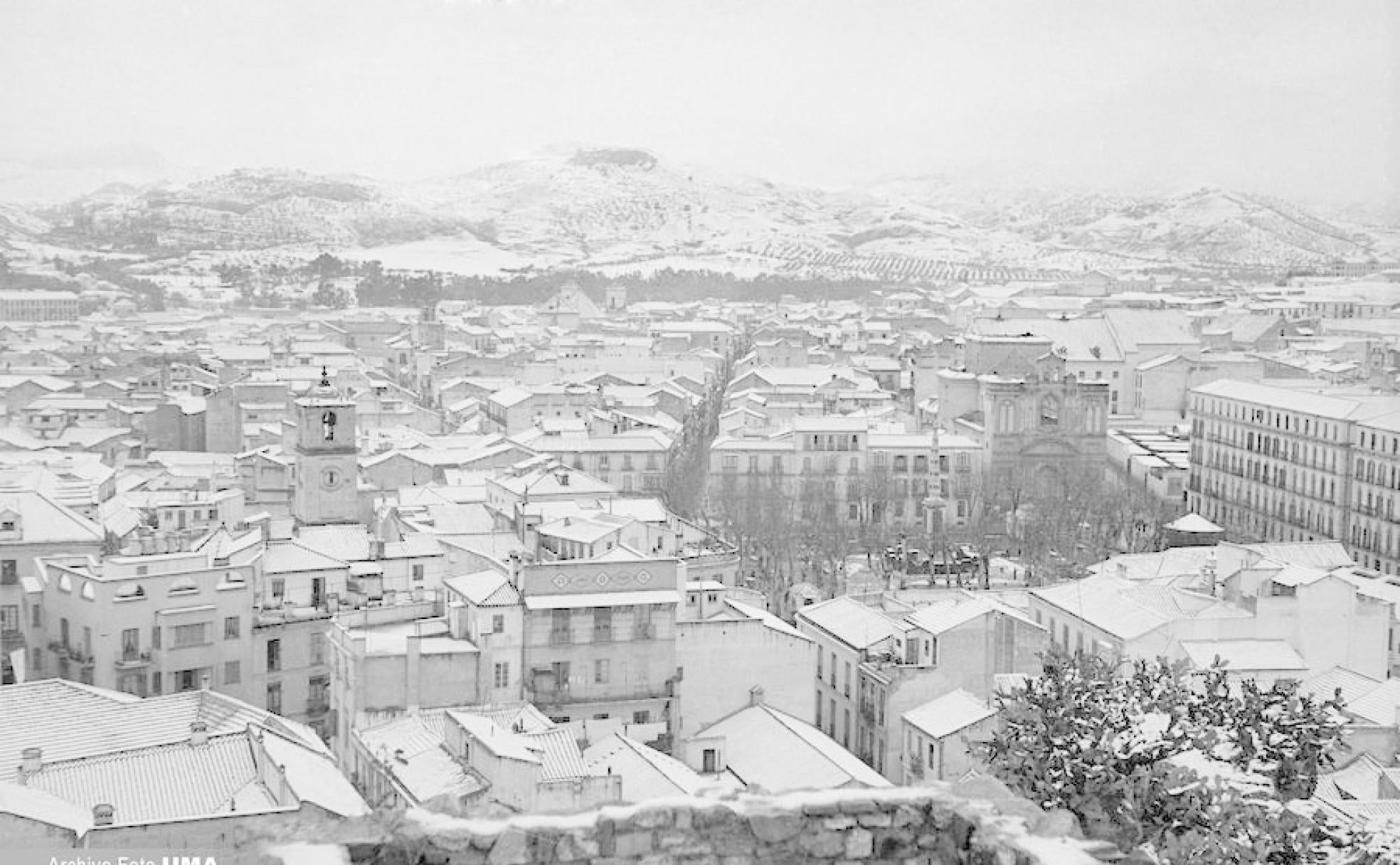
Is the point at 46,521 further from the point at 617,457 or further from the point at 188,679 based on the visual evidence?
the point at 617,457

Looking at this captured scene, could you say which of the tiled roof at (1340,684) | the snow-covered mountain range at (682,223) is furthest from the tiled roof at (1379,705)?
the snow-covered mountain range at (682,223)

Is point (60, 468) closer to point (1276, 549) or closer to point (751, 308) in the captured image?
point (1276, 549)

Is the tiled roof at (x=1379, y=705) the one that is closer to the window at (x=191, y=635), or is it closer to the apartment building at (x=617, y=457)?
the window at (x=191, y=635)

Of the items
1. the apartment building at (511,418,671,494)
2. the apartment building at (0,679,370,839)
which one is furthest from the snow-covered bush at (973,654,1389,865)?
the apartment building at (511,418,671,494)

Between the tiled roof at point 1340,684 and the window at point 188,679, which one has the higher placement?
the tiled roof at point 1340,684

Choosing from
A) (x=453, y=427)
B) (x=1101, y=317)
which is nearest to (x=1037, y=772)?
(x=453, y=427)

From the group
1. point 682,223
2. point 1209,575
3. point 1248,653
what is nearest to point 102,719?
point 1248,653

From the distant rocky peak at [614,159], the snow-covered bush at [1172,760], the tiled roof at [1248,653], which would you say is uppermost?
the distant rocky peak at [614,159]
